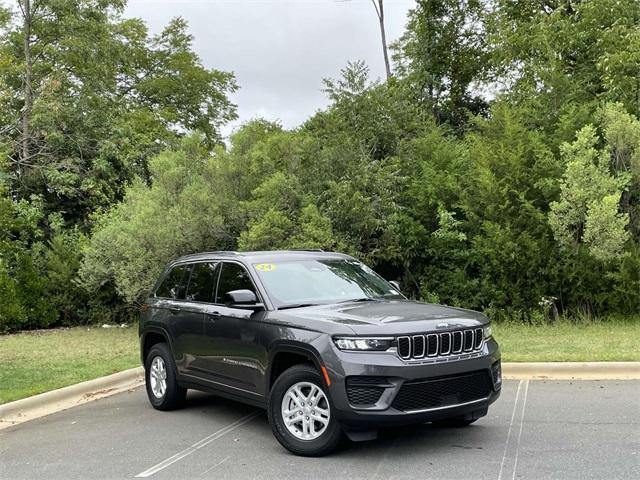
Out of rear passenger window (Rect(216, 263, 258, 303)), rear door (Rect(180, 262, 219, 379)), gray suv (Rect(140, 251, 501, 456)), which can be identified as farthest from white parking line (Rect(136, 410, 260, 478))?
rear passenger window (Rect(216, 263, 258, 303))

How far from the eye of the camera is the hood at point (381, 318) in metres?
5.33

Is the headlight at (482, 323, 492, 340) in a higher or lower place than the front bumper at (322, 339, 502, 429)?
higher

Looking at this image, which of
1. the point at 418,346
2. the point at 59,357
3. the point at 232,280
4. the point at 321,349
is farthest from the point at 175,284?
the point at 59,357

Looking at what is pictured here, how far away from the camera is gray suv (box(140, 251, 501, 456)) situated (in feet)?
17.2

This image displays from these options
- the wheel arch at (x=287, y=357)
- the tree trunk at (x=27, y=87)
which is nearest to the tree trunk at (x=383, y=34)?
the tree trunk at (x=27, y=87)

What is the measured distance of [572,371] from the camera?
8562mm

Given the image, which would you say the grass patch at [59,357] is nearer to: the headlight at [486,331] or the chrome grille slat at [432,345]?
the chrome grille slat at [432,345]

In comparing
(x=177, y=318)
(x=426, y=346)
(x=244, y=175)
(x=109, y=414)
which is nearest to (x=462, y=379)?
(x=426, y=346)

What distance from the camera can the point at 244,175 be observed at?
50.0ft

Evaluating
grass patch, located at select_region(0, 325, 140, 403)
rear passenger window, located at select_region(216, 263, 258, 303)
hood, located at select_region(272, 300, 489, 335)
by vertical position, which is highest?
rear passenger window, located at select_region(216, 263, 258, 303)

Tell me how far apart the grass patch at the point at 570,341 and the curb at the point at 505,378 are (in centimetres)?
28

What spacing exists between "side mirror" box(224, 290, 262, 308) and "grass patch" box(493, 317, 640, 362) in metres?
4.43

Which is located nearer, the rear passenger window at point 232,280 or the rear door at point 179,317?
the rear passenger window at point 232,280

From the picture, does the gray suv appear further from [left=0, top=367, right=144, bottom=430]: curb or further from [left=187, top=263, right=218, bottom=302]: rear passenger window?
[left=0, top=367, right=144, bottom=430]: curb
